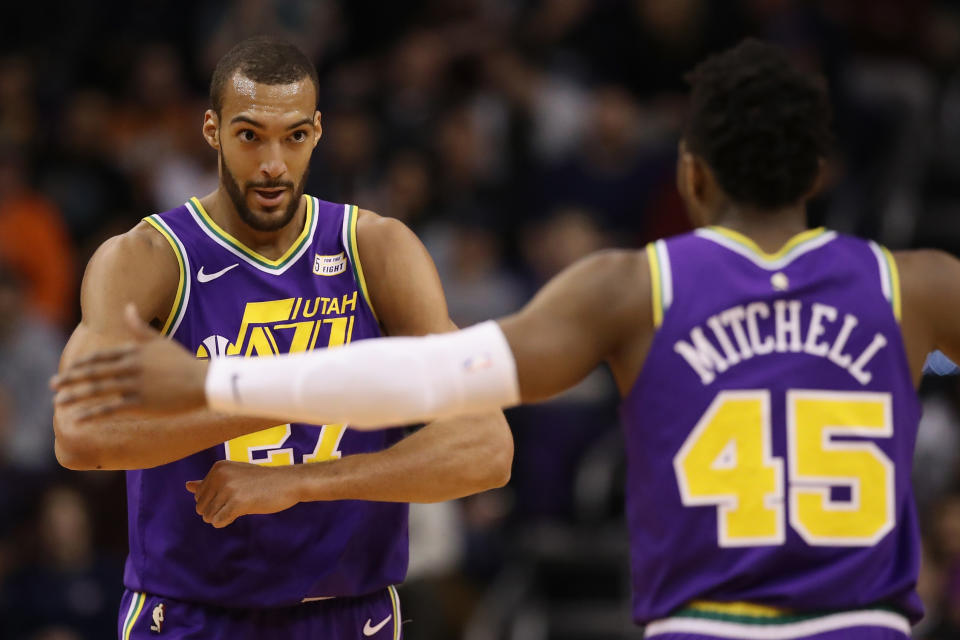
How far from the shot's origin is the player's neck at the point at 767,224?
3.79 metres

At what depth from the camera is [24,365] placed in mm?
10430

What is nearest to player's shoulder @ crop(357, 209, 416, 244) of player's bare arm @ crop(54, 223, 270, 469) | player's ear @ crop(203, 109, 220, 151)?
player's ear @ crop(203, 109, 220, 151)

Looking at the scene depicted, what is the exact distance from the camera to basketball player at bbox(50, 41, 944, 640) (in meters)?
3.63

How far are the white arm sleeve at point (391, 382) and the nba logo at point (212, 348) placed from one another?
1.11 meters

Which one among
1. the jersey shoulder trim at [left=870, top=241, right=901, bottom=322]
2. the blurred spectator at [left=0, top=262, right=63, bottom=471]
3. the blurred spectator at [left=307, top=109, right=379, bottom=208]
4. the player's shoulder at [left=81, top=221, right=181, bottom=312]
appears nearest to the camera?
the jersey shoulder trim at [left=870, top=241, right=901, bottom=322]

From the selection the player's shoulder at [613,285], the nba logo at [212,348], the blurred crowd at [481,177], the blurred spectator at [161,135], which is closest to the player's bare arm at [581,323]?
the player's shoulder at [613,285]

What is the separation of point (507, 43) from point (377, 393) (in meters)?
9.64

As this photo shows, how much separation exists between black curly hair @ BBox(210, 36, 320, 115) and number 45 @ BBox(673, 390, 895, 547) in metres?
2.13

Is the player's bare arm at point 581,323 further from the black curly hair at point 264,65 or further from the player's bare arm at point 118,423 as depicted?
Answer: the black curly hair at point 264,65

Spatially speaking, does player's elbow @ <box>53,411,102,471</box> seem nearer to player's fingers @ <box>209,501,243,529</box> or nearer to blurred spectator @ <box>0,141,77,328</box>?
player's fingers @ <box>209,501,243,529</box>

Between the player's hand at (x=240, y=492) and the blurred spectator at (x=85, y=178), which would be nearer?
the player's hand at (x=240, y=492)

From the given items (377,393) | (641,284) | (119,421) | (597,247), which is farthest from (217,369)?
(597,247)

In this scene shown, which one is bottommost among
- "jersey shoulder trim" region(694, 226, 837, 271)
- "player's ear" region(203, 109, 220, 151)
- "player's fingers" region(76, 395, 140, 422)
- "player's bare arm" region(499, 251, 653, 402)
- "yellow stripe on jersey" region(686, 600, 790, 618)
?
"yellow stripe on jersey" region(686, 600, 790, 618)

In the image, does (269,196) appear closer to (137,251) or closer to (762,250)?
(137,251)
